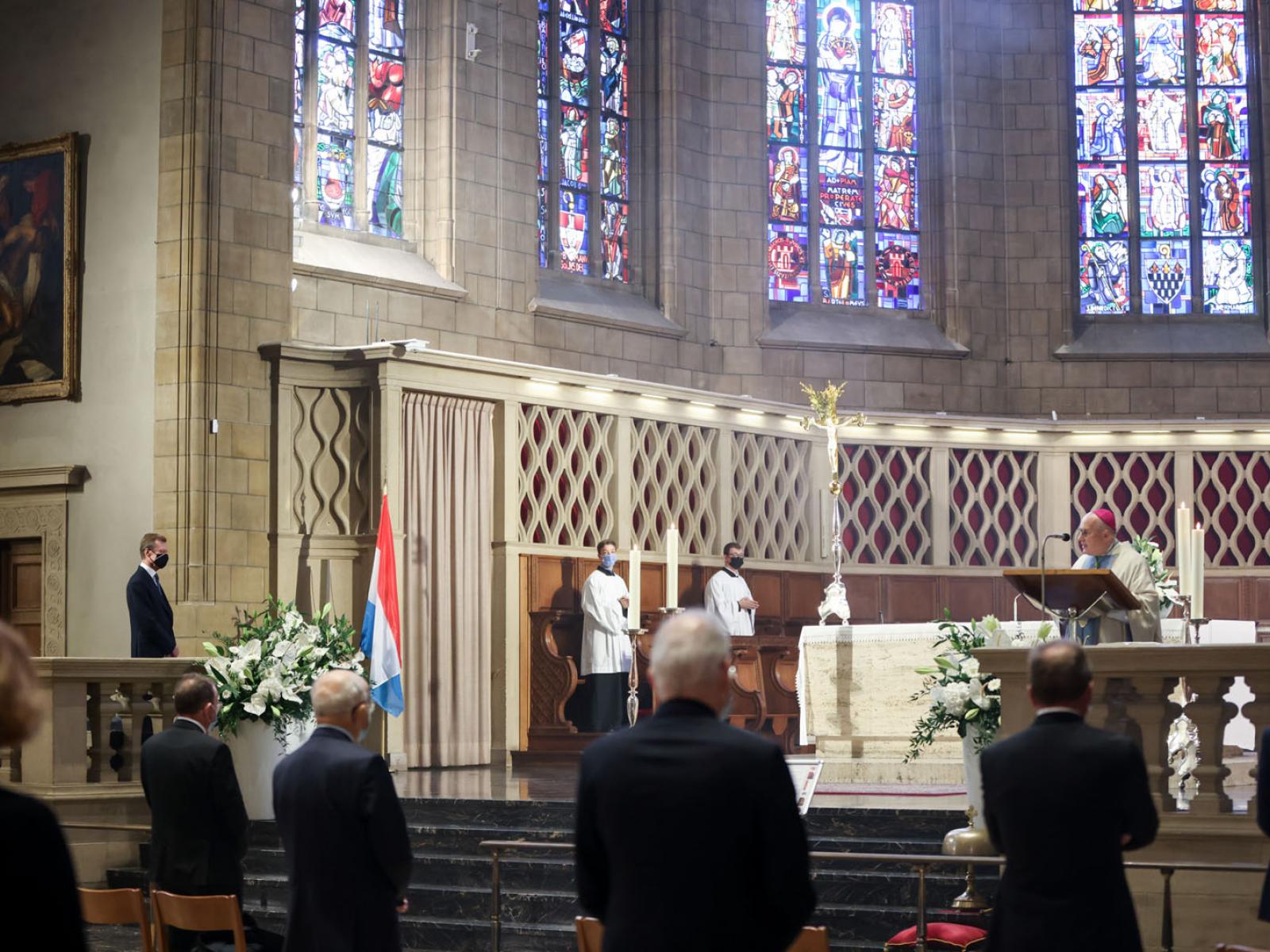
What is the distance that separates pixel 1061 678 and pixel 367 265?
1147cm

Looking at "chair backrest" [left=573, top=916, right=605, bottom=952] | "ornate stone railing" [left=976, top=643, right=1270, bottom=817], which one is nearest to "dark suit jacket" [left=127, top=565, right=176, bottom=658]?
"ornate stone railing" [left=976, top=643, right=1270, bottom=817]

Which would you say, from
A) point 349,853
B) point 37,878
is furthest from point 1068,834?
point 37,878

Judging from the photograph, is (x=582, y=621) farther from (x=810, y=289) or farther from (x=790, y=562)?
(x=810, y=289)

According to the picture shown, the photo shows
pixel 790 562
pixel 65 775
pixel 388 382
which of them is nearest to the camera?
pixel 65 775

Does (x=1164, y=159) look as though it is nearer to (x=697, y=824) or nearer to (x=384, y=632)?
(x=384, y=632)

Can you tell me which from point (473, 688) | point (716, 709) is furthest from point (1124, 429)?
point (716, 709)

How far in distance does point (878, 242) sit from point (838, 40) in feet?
7.28

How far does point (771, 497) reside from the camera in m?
17.2

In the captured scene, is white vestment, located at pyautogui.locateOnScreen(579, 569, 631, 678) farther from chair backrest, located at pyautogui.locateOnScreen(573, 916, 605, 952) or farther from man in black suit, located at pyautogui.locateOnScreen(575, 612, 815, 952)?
man in black suit, located at pyautogui.locateOnScreen(575, 612, 815, 952)

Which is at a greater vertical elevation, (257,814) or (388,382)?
(388,382)

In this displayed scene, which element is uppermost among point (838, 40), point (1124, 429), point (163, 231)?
point (838, 40)

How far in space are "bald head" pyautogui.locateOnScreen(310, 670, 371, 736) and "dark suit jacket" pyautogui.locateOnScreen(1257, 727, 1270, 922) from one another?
246 centimetres

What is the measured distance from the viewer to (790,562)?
17234 mm

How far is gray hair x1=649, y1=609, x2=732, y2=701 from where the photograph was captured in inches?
151
